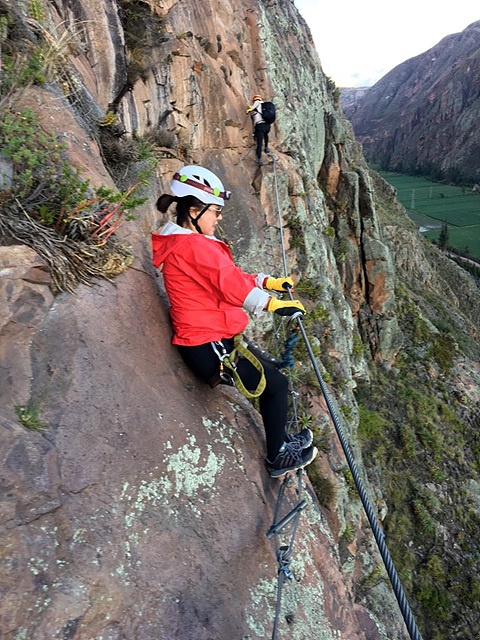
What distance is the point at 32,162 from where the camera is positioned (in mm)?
3340

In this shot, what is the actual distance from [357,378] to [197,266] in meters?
16.6

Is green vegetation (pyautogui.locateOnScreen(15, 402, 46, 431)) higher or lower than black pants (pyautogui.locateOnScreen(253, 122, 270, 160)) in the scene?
lower

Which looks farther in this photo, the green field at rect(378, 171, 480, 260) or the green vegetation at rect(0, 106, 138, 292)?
the green field at rect(378, 171, 480, 260)

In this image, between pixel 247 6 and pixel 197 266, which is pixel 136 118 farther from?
pixel 247 6

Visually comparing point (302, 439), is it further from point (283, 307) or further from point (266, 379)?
point (283, 307)

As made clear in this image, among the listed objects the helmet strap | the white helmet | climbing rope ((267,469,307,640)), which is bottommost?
climbing rope ((267,469,307,640))

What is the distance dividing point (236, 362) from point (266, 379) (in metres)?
0.34

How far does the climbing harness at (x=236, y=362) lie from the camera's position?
3.95m

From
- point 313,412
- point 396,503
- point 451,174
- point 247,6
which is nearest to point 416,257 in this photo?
point 396,503

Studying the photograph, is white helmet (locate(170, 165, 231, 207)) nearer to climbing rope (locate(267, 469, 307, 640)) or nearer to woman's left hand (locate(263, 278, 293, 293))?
woman's left hand (locate(263, 278, 293, 293))

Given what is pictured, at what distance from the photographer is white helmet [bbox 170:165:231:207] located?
390 cm

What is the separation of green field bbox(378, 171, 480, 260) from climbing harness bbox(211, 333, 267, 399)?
123m

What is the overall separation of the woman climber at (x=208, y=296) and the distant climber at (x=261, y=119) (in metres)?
8.55

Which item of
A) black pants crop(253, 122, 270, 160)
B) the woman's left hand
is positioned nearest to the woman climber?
the woman's left hand
